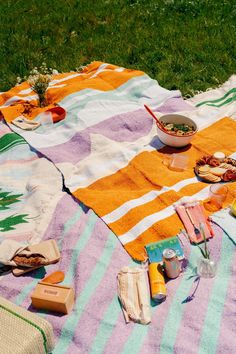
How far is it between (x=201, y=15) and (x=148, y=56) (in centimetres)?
162

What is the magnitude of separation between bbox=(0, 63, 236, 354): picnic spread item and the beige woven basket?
0.27 metres

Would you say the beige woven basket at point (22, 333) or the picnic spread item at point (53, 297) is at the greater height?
the beige woven basket at point (22, 333)

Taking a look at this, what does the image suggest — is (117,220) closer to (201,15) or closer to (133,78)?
(133,78)

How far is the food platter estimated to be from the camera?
393cm

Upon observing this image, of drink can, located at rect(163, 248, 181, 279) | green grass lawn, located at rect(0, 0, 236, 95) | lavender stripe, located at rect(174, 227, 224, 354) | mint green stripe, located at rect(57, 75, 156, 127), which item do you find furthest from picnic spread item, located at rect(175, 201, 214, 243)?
green grass lawn, located at rect(0, 0, 236, 95)

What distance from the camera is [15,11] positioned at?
303 inches

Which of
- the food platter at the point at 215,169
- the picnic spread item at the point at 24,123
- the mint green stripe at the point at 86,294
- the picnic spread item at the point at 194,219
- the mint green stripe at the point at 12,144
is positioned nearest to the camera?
the mint green stripe at the point at 86,294

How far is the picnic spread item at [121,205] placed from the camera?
9.30ft

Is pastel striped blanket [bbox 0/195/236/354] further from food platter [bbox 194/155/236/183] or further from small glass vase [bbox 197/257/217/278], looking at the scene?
food platter [bbox 194/155/236/183]

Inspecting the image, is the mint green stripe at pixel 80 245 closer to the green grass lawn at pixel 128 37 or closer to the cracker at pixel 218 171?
the cracker at pixel 218 171

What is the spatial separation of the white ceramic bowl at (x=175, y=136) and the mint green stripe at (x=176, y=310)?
139 cm

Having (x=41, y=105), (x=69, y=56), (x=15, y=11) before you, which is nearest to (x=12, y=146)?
(x=41, y=105)

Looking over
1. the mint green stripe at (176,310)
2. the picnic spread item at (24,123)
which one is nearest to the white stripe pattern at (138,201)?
the mint green stripe at (176,310)

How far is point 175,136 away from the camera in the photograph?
4.38m
